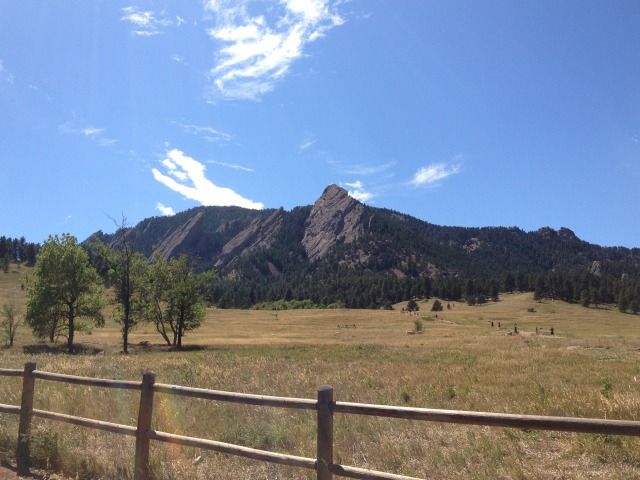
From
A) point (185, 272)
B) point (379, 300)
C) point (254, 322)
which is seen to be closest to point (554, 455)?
point (185, 272)

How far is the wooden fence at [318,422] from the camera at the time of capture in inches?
175

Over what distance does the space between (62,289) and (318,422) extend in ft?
156

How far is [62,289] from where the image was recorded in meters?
46.5

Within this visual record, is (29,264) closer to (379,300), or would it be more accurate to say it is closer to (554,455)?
(379,300)

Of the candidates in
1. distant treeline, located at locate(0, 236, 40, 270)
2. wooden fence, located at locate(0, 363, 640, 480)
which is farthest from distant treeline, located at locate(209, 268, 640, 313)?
wooden fence, located at locate(0, 363, 640, 480)

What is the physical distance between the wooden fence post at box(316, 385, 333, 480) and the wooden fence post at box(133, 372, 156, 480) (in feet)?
9.55

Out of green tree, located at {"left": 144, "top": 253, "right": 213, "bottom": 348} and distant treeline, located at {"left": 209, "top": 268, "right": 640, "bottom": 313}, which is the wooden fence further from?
distant treeline, located at {"left": 209, "top": 268, "right": 640, "bottom": 313}

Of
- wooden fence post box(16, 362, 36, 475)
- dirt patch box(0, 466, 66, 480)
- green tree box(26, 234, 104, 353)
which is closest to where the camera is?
dirt patch box(0, 466, 66, 480)

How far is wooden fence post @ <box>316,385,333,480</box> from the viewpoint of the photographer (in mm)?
5551

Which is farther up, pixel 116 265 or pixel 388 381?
pixel 116 265

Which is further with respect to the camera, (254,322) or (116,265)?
(254,322)

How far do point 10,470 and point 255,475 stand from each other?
14.0ft

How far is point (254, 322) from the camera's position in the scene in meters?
93.6

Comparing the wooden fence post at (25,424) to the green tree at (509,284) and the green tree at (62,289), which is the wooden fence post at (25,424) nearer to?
the green tree at (62,289)
